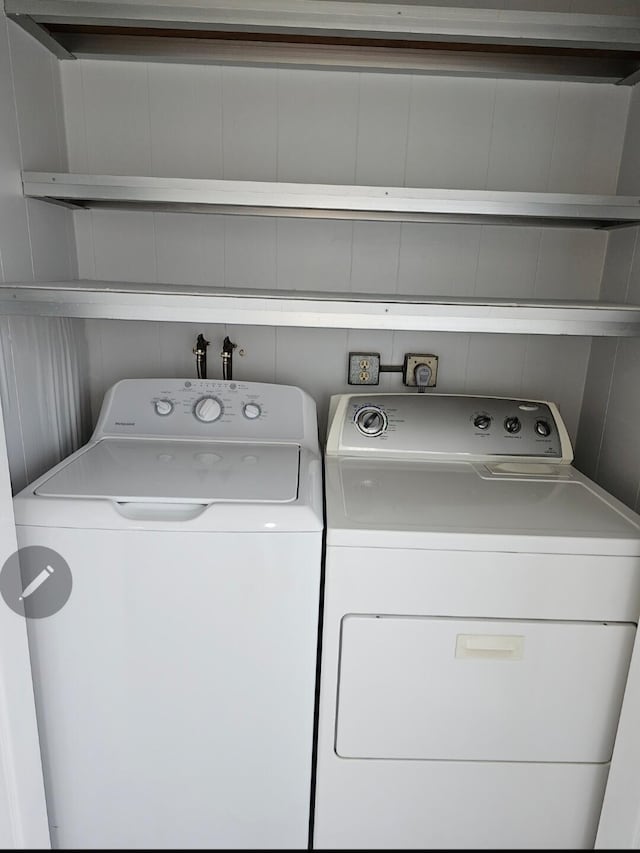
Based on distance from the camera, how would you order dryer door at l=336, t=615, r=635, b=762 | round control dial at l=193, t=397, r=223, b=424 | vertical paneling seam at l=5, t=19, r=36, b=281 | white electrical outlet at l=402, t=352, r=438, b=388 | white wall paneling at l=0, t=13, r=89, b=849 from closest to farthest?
white wall paneling at l=0, t=13, r=89, b=849
dryer door at l=336, t=615, r=635, b=762
vertical paneling seam at l=5, t=19, r=36, b=281
round control dial at l=193, t=397, r=223, b=424
white electrical outlet at l=402, t=352, r=438, b=388

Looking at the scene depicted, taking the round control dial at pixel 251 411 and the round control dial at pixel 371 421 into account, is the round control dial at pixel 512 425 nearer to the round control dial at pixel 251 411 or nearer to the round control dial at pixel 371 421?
the round control dial at pixel 371 421

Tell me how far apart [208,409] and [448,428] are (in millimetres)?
703

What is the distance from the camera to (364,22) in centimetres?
129

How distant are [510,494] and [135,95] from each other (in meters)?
1.56

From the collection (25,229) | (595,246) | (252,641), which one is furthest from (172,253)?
(595,246)

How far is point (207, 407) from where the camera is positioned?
1646 millimetres

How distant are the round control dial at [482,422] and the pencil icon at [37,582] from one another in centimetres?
118

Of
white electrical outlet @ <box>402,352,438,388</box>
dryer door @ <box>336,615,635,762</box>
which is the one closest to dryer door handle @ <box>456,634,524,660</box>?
dryer door @ <box>336,615,635,762</box>

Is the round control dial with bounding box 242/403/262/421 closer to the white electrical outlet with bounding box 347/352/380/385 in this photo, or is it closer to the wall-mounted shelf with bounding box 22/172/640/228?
the white electrical outlet with bounding box 347/352/380/385

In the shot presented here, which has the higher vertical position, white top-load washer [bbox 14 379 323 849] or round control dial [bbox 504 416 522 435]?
round control dial [bbox 504 416 522 435]

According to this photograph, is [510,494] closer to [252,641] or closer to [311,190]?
[252,641]

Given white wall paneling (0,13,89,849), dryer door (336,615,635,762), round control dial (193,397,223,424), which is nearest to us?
white wall paneling (0,13,89,849)

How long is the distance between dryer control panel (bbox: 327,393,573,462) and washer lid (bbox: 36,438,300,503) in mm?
203

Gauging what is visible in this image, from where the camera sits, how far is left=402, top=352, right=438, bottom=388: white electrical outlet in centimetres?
185
